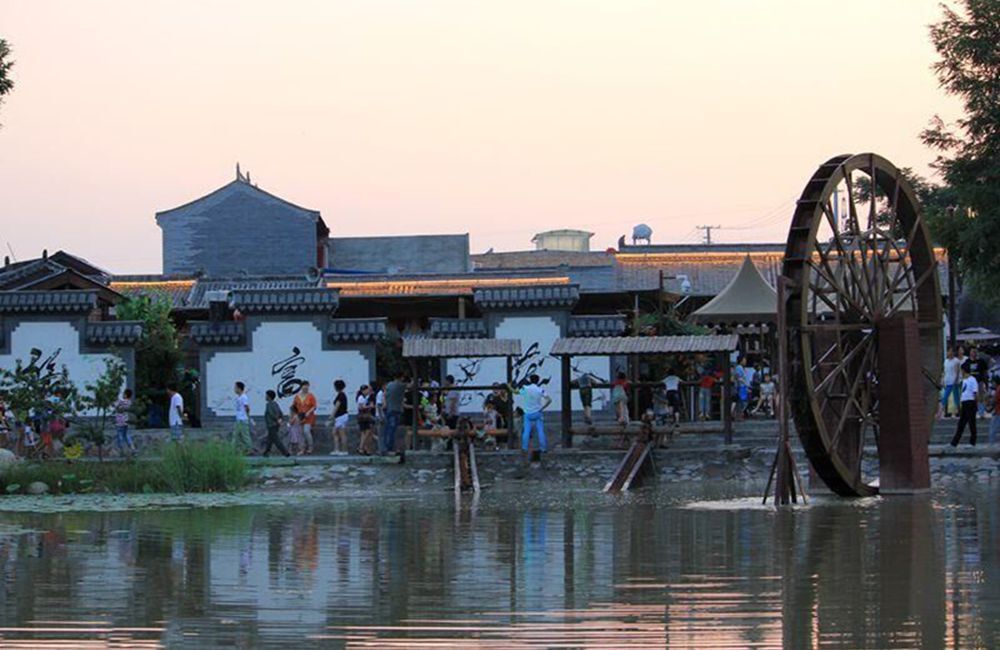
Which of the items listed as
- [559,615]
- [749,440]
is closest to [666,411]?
[749,440]

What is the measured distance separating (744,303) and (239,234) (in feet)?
111

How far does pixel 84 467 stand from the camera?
32.4 meters

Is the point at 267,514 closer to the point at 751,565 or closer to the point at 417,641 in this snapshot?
the point at 751,565

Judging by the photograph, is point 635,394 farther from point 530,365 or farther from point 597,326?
point 530,365

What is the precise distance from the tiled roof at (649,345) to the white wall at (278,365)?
358 inches

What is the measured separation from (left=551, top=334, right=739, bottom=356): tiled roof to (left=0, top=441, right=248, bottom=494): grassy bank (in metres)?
6.65

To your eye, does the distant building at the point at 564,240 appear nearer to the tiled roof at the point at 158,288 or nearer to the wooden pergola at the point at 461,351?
the tiled roof at the point at 158,288

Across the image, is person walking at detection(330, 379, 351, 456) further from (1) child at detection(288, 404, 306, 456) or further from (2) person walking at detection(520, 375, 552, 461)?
(2) person walking at detection(520, 375, 552, 461)

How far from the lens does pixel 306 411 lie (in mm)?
37438

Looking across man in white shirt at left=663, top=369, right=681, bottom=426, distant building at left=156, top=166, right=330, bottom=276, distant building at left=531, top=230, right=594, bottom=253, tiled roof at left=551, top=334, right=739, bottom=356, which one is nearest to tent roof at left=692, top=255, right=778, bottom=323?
man in white shirt at left=663, top=369, right=681, bottom=426

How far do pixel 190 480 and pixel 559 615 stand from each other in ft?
57.3

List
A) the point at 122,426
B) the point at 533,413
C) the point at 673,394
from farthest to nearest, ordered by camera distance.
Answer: the point at 673,394, the point at 122,426, the point at 533,413

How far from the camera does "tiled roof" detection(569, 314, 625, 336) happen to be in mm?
43438

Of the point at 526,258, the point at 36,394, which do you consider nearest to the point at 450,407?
the point at 36,394
